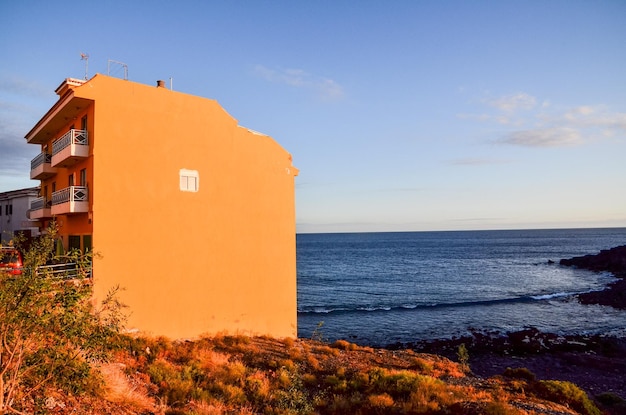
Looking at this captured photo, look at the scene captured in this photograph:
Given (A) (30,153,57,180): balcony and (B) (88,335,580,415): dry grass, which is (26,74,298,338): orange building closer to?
(A) (30,153,57,180): balcony

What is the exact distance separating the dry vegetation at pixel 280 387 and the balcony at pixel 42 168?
40.0ft

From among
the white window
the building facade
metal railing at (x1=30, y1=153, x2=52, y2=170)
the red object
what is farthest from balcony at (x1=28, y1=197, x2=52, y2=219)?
the building facade

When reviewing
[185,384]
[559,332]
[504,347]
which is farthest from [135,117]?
[559,332]

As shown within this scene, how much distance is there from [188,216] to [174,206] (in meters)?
0.80

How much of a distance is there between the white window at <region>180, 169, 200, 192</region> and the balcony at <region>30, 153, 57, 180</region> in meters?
8.19

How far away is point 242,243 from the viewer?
2091cm

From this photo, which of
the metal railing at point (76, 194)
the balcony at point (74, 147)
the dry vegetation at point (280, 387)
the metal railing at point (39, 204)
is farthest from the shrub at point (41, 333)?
the metal railing at point (39, 204)

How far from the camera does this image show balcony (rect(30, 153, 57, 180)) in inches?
900

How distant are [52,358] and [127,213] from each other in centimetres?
979

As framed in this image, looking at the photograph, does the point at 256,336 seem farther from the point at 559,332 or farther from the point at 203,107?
the point at 559,332

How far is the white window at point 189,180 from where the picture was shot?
19.1 m

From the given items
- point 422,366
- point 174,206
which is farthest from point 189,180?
point 422,366

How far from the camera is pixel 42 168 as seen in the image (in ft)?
74.8

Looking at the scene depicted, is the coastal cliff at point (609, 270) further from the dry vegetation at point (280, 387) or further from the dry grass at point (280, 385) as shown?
the dry grass at point (280, 385)
